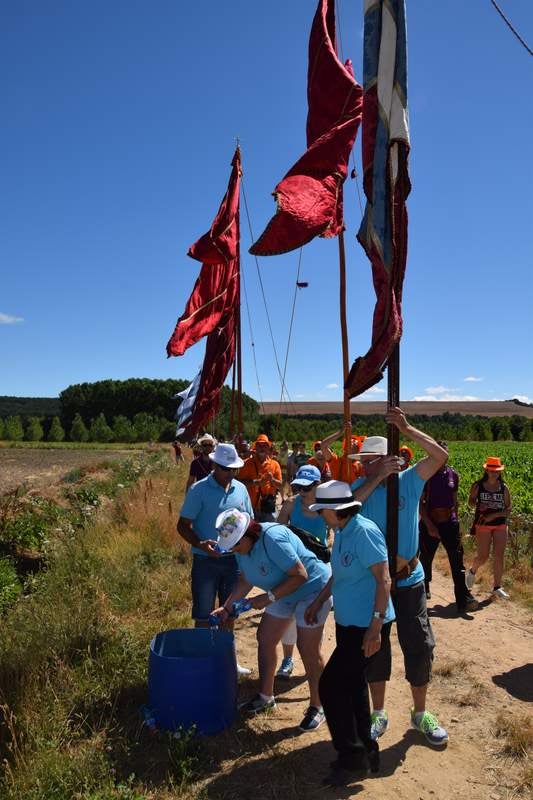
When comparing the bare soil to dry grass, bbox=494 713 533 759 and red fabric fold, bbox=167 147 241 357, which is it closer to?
red fabric fold, bbox=167 147 241 357

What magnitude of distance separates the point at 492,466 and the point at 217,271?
16.0 feet

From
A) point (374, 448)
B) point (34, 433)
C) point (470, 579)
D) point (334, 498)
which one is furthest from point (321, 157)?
point (34, 433)

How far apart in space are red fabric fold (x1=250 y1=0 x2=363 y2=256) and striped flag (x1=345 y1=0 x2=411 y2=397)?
0.40 metres

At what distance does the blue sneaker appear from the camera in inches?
218

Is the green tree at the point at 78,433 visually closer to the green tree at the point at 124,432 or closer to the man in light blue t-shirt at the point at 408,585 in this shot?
the green tree at the point at 124,432

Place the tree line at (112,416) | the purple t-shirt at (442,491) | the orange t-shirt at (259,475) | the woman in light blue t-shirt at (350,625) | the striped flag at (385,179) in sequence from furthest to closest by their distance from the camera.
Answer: the tree line at (112,416)
the orange t-shirt at (259,475)
the purple t-shirt at (442,491)
the striped flag at (385,179)
the woman in light blue t-shirt at (350,625)

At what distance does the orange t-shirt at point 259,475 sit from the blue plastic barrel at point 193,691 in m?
4.35

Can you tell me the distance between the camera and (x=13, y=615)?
630 centimetres

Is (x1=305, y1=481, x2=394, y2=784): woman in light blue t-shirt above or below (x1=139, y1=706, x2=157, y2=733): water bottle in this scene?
above

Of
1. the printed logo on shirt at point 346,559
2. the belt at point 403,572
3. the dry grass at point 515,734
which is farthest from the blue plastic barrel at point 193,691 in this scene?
the dry grass at point 515,734

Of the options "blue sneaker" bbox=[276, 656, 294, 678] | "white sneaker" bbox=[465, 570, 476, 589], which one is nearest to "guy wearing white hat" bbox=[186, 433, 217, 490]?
"blue sneaker" bbox=[276, 656, 294, 678]

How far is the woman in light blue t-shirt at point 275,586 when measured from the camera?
168 inches

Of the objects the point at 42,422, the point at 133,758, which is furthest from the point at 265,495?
the point at 42,422

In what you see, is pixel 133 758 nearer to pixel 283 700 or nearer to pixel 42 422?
pixel 283 700
